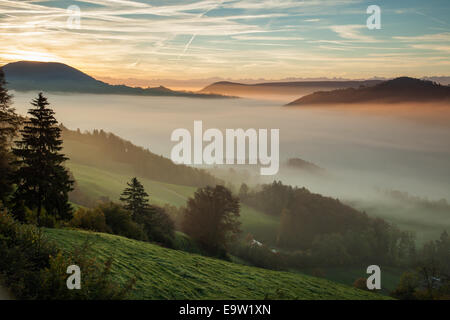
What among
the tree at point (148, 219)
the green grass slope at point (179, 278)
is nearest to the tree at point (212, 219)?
the tree at point (148, 219)

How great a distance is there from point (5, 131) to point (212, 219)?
3278 centimetres

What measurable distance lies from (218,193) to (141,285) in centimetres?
3905

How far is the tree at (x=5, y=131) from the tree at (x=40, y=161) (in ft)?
7.95

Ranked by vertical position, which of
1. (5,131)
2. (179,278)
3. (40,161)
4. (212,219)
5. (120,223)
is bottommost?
(212,219)

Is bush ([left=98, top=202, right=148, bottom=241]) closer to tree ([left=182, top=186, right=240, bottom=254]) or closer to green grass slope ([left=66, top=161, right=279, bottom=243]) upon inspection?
tree ([left=182, top=186, right=240, bottom=254])

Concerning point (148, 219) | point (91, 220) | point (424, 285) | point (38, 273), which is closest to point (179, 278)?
point (38, 273)

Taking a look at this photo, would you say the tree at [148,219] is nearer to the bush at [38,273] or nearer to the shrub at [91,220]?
the shrub at [91,220]

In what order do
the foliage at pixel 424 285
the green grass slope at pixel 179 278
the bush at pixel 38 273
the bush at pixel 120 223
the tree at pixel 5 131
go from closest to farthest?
the bush at pixel 38 273 < the green grass slope at pixel 179 278 < the tree at pixel 5 131 < the foliage at pixel 424 285 < the bush at pixel 120 223

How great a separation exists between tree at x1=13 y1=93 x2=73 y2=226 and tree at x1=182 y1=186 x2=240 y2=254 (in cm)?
3031

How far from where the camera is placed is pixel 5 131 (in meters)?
27.0

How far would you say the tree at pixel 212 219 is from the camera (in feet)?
169

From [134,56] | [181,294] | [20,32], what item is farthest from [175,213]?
[181,294]

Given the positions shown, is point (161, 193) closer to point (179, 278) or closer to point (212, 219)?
point (212, 219)
